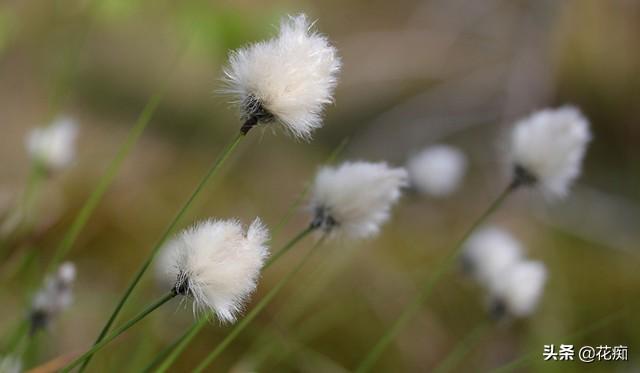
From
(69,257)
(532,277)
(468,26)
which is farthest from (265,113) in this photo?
(468,26)

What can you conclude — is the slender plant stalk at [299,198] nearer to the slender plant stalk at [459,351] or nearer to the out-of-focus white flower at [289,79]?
the out-of-focus white flower at [289,79]

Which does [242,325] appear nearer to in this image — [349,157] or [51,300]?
[51,300]

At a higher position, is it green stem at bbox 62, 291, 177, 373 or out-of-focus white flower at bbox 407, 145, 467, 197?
out-of-focus white flower at bbox 407, 145, 467, 197

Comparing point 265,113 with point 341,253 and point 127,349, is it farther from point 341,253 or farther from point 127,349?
point 341,253

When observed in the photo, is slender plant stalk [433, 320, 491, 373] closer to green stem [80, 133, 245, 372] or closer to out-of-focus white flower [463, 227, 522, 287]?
out-of-focus white flower [463, 227, 522, 287]

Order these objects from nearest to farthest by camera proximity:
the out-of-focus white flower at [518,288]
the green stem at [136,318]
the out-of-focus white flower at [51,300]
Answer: the green stem at [136,318] < the out-of-focus white flower at [51,300] < the out-of-focus white flower at [518,288]

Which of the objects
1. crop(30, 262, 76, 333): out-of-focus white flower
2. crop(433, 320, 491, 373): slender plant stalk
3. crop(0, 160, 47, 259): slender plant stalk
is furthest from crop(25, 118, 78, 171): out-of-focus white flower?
crop(433, 320, 491, 373): slender plant stalk

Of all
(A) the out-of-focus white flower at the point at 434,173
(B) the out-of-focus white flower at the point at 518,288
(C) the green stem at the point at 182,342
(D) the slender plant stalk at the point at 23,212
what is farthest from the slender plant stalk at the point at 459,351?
(D) the slender plant stalk at the point at 23,212
